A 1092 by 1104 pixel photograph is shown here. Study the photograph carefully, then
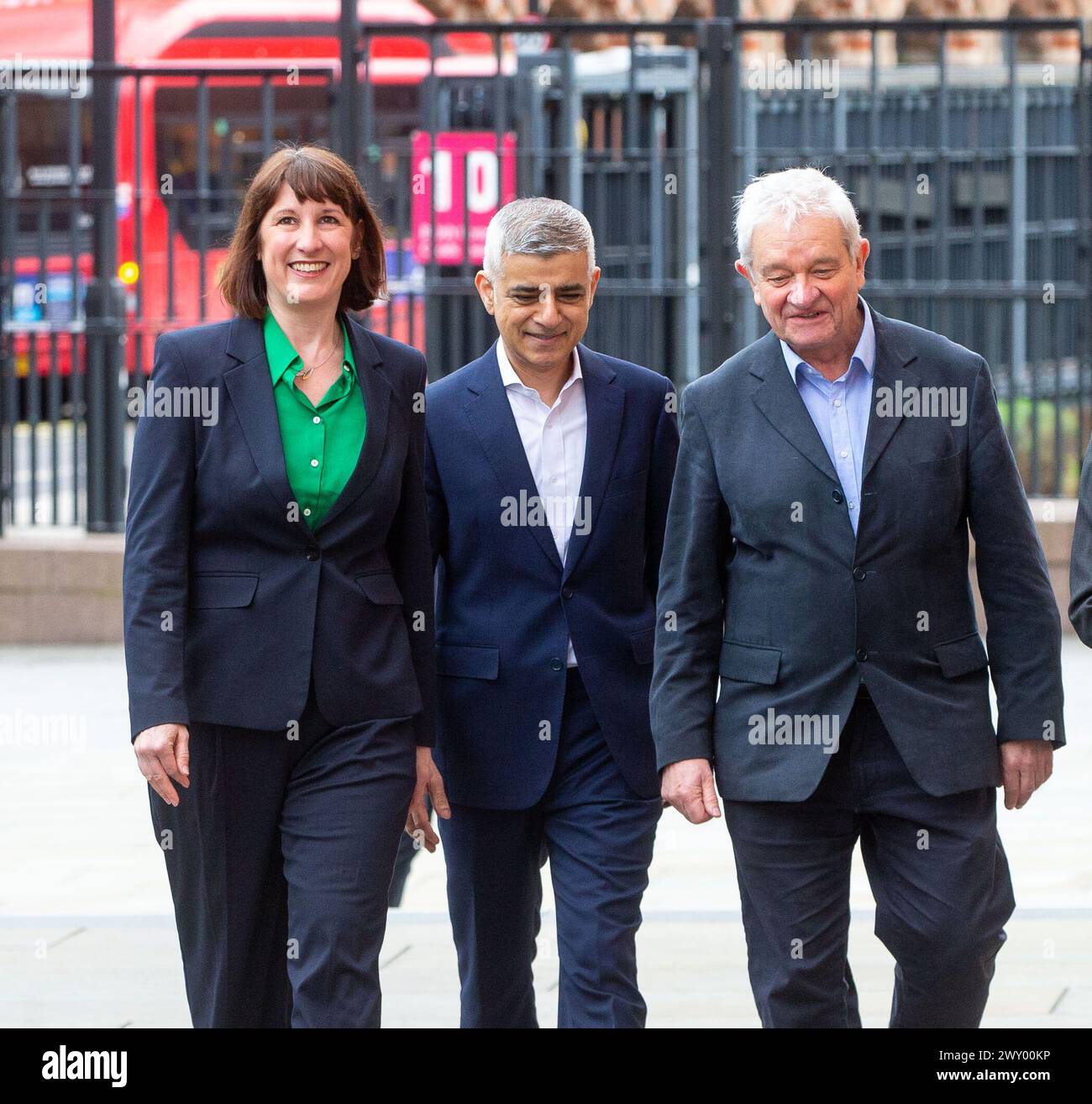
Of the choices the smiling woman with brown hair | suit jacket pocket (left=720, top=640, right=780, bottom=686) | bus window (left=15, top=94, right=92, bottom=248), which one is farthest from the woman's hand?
bus window (left=15, top=94, right=92, bottom=248)

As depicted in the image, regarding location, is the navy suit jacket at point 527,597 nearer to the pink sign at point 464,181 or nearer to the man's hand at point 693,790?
the man's hand at point 693,790

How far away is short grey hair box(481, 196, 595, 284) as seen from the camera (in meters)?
4.03

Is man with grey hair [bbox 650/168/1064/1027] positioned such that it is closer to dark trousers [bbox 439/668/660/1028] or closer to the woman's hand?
dark trousers [bbox 439/668/660/1028]

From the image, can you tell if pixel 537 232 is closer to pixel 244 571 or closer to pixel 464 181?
pixel 244 571

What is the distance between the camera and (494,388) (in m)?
4.25

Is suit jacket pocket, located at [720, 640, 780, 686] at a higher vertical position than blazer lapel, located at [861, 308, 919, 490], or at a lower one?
lower

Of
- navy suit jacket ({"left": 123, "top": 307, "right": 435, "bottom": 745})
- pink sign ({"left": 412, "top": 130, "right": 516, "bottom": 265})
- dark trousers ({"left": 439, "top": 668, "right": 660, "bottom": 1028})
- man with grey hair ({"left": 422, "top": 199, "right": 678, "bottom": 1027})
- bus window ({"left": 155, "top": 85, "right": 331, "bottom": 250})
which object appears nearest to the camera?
navy suit jacket ({"left": 123, "top": 307, "right": 435, "bottom": 745})

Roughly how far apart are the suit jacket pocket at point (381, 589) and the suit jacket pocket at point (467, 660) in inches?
11.7

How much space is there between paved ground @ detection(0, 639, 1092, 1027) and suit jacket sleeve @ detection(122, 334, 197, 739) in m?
1.43

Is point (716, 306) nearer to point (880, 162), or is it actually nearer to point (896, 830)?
point (880, 162)

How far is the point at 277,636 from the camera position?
3812 millimetres

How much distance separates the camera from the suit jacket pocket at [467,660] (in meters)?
4.17

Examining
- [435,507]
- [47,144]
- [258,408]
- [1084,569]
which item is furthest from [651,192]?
[47,144]

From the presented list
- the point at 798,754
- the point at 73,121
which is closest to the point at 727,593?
the point at 798,754
